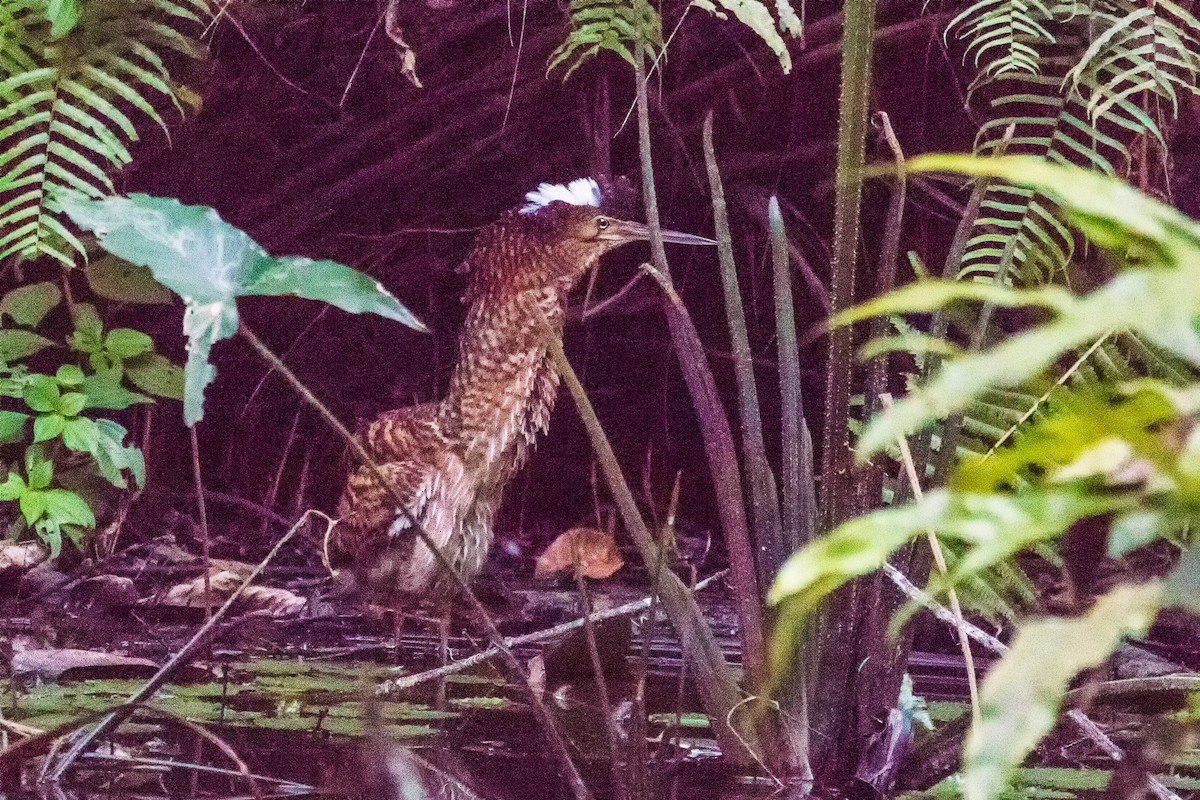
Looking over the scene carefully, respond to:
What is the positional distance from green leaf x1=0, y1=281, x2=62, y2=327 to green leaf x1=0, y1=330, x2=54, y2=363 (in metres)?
0.04

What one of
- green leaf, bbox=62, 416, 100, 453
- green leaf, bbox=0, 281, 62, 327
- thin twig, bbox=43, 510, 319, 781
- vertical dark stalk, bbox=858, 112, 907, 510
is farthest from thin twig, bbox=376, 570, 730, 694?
green leaf, bbox=0, 281, 62, 327

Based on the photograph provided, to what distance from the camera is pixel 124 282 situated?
2.71m

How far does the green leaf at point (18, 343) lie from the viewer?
2.60 meters

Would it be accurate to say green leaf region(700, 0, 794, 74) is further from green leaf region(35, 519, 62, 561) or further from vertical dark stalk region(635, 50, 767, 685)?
green leaf region(35, 519, 62, 561)

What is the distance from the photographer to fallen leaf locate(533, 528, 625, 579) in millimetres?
2824

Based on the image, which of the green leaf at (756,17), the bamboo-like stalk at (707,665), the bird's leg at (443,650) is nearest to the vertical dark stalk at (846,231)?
the bamboo-like stalk at (707,665)

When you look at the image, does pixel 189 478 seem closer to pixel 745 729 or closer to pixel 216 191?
pixel 216 191

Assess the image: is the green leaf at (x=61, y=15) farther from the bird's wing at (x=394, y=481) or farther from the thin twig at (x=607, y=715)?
the thin twig at (x=607, y=715)

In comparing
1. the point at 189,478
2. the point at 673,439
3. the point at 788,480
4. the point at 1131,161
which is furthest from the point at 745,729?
the point at 189,478

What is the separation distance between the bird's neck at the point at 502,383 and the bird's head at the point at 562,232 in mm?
62

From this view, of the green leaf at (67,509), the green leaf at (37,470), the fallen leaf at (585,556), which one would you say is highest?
the green leaf at (37,470)

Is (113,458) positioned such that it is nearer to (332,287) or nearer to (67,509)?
(67,509)

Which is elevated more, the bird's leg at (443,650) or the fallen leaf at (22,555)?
the fallen leaf at (22,555)

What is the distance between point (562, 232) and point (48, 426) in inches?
43.9
